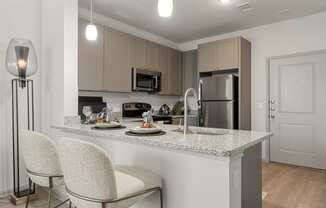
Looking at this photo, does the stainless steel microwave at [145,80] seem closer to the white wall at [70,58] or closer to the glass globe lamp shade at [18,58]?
the white wall at [70,58]

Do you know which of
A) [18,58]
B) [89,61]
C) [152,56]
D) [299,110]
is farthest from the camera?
[152,56]

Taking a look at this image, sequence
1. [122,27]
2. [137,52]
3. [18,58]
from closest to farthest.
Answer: [18,58]
[137,52]
[122,27]

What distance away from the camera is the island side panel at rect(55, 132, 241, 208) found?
1.24 meters

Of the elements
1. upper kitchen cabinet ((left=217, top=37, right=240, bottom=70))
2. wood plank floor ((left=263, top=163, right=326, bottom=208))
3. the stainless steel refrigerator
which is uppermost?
upper kitchen cabinet ((left=217, top=37, right=240, bottom=70))

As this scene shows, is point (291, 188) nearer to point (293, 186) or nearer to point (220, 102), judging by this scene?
point (293, 186)

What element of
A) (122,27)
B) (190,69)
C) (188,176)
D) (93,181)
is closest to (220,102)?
(190,69)

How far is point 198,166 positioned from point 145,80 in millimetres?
3026

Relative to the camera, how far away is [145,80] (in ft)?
13.8

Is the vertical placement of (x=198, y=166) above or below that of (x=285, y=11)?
below

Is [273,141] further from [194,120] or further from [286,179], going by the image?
[194,120]

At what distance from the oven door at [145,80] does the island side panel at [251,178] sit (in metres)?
2.55

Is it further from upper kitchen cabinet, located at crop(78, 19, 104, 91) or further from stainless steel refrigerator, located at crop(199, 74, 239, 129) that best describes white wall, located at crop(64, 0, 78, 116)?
stainless steel refrigerator, located at crop(199, 74, 239, 129)

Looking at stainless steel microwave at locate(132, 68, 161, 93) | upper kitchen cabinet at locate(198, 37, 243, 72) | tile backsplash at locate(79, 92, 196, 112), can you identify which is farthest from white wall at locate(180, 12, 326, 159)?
tile backsplash at locate(79, 92, 196, 112)

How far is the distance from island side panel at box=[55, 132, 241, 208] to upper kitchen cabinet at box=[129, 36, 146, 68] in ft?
7.91
